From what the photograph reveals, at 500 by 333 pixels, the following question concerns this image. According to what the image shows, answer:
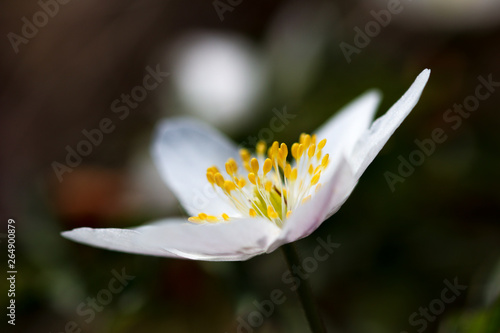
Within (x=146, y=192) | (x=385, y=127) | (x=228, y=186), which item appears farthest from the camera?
(x=146, y=192)

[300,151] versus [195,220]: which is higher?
[300,151]

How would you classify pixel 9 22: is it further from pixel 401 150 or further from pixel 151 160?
pixel 401 150

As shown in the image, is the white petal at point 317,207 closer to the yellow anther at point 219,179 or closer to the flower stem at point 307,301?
the flower stem at point 307,301

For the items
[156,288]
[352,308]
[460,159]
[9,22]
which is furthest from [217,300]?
[9,22]


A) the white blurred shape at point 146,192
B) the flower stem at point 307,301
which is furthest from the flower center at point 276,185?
the white blurred shape at point 146,192

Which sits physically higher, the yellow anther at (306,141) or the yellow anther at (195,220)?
the yellow anther at (306,141)

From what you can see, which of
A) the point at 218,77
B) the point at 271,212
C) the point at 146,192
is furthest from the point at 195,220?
the point at 218,77

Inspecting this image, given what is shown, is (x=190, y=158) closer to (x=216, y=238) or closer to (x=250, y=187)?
(x=250, y=187)
